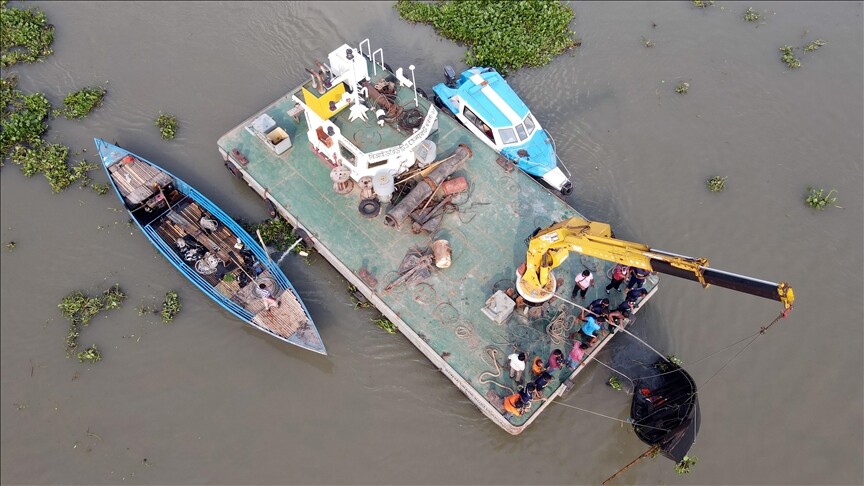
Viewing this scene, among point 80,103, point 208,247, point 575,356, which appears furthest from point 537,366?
point 80,103

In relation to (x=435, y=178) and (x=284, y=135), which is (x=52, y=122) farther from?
(x=435, y=178)

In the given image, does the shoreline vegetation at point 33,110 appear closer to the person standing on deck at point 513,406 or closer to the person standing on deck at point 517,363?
the person standing on deck at point 517,363

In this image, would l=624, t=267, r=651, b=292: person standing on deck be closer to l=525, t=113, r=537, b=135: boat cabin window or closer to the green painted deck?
the green painted deck

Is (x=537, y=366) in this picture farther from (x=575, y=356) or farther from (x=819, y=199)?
(x=819, y=199)

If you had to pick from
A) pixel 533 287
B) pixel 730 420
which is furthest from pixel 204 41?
pixel 730 420

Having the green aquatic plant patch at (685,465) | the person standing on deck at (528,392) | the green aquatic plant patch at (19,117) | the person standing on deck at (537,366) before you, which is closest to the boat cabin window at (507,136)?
the person standing on deck at (537,366)
